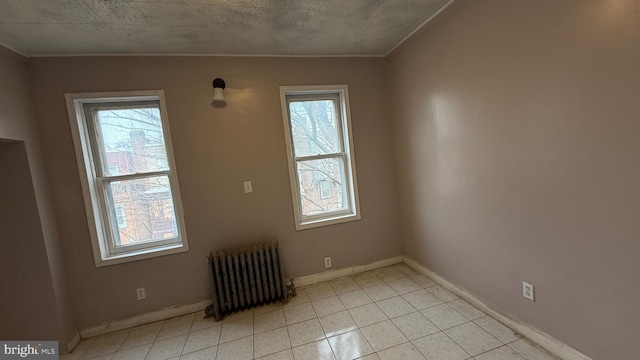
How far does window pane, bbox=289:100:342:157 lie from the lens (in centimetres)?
277

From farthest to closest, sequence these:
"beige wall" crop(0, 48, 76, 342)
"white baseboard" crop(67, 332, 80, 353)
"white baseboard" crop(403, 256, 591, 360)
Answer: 1. "white baseboard" crop(67, 332, 80, 353)
2. "beige wall" crop(0, 48, 76, 342)
3. "white baseboard" crop(403, 256, 591, 360)

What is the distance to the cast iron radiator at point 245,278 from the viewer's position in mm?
2340

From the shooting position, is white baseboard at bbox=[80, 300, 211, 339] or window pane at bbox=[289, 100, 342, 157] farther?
window pane at bbox=[289, 100, 342, 157]

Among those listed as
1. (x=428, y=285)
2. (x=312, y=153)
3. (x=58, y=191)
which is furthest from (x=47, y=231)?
(x=428, y=285)

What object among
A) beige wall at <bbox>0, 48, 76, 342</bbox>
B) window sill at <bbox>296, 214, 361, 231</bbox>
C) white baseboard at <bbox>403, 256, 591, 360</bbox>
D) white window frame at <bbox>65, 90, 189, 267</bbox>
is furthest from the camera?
window sill at <bbox>296, 214, 361, 231</bbox>

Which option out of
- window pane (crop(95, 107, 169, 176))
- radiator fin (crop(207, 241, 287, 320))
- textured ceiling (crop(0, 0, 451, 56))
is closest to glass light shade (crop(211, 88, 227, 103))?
textured ceiling (crop(0, 0, 451, 56))

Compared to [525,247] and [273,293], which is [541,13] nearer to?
[525,247]

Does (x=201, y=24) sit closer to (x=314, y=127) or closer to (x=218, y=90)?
(x=218, y=90)

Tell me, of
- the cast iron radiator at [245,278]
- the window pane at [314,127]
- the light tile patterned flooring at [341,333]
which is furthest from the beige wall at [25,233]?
the window pane at [314,127]

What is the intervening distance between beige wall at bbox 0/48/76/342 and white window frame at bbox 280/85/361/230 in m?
2.00

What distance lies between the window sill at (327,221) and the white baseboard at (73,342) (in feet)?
6.79

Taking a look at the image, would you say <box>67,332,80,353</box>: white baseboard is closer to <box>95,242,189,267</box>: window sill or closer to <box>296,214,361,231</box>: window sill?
<box>95,242,189,267</box>: window sill

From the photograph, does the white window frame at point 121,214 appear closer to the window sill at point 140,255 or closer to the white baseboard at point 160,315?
the window sill at point 140,255

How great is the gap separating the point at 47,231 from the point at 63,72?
130 cm
